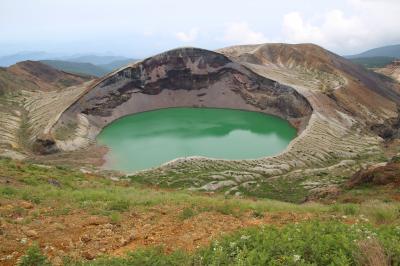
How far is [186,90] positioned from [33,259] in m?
96.3

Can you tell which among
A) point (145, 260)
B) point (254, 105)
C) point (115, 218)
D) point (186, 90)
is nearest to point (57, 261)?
point (145, 260)

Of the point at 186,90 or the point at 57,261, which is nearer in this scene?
the point at 57,261

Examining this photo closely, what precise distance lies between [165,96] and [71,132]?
36318 millimetres

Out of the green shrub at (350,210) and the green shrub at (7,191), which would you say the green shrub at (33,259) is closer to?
the green shrub at (7,191)

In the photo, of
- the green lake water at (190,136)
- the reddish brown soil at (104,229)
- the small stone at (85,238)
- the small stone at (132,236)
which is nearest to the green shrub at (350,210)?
the reddish brown soil at (104,229)

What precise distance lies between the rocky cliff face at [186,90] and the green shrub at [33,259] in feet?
243

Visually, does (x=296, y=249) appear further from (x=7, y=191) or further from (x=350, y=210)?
(x=7, y=191)

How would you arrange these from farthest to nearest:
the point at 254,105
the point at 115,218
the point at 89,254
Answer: the point at 254,105 < the point at 115,218 < the point at 89,254

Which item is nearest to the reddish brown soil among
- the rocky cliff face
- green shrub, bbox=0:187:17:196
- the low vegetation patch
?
the low vegetation patch

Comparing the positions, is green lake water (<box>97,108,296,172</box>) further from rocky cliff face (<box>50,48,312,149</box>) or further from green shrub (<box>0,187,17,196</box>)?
green shrub (<box>0,187,17,196</box>)

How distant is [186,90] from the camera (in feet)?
347

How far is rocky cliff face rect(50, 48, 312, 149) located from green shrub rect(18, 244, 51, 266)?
7416cm

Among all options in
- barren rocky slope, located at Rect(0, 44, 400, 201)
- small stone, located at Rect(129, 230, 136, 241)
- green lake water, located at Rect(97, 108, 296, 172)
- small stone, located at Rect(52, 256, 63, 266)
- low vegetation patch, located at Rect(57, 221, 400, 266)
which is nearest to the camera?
low vegetation patch, located at Rect(57, 221, 400, 266)

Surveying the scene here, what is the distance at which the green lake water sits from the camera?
196 feet
